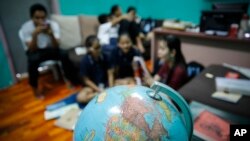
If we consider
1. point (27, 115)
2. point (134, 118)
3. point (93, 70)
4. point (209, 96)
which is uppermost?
point (134, 118)

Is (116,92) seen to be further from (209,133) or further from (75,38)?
(75,38)

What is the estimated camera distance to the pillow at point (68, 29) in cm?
352

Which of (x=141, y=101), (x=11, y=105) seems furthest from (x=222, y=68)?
(x=11, y=105)

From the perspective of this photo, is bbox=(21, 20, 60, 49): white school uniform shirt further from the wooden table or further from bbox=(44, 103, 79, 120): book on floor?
the wooden table

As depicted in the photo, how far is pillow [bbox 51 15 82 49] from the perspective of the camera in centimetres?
352

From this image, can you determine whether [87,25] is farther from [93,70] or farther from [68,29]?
[93,70]

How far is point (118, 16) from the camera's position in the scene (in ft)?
12.4

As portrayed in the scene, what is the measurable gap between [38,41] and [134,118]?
2.78 m

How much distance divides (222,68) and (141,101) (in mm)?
→ 1374

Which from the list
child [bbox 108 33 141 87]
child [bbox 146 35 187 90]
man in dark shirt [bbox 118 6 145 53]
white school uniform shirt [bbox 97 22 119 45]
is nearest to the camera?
child [bbox 146 35 187 90]

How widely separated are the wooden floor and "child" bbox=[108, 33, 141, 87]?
848mm

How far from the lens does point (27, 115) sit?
8.30 feet

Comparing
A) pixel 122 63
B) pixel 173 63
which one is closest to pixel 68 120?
pixel 122 63

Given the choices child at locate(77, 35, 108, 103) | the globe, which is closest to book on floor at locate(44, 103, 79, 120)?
child at locate(77, 35, 108, 103)
